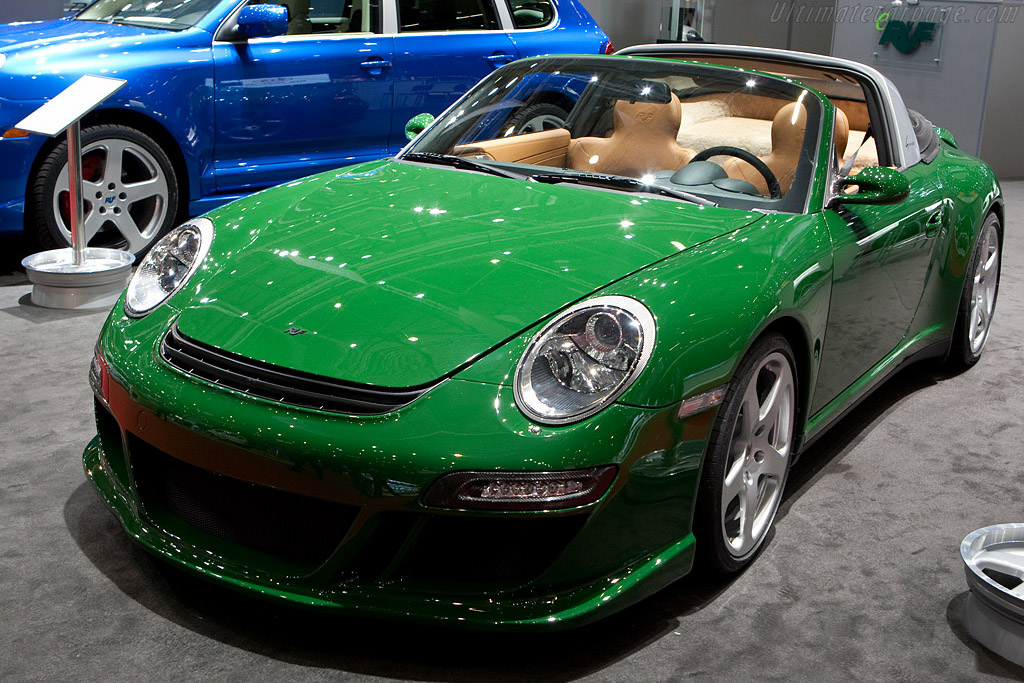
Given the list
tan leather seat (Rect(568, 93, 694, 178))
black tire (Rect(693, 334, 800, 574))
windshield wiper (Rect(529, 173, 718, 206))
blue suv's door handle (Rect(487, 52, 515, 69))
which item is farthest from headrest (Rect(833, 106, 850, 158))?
blue suv's door handle (Rect(487, 52, 515, 69))

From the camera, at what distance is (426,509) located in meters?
2.04

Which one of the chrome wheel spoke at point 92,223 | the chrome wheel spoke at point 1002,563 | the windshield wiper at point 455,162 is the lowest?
the chrome wheel spoke at point 1002,563

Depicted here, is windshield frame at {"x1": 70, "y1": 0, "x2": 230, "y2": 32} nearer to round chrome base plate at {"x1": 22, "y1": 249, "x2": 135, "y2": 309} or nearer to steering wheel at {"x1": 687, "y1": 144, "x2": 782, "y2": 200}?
round chrome base plate at {"x1": 22, "y1": 249, "x2": 135, "y2": 309}

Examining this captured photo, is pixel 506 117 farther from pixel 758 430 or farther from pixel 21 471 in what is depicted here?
pixel 21 471

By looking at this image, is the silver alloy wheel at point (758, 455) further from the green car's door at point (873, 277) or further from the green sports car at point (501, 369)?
the green car's door at point (873, 277)

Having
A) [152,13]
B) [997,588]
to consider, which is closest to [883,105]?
[997,588]

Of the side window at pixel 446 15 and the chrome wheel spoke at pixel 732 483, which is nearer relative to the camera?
the chrome wheel spoke at pixel 732 483

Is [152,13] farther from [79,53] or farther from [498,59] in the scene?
[498,59]

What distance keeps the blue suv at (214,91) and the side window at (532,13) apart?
120 millimetres

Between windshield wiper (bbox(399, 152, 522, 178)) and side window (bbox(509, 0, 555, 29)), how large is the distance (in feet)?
9.94

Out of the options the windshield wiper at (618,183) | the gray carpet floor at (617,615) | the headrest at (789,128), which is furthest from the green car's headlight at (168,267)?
the headrest at (789,128)

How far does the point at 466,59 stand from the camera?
592 cm

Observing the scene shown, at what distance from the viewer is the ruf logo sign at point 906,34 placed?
845cm

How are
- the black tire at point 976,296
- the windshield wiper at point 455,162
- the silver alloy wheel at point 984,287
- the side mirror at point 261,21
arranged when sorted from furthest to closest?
the side mirror at point 261,21 < the silver alloy wheel at point 984,287 < the black tire at point 976,296 < the windshield wiper at point 455,162
